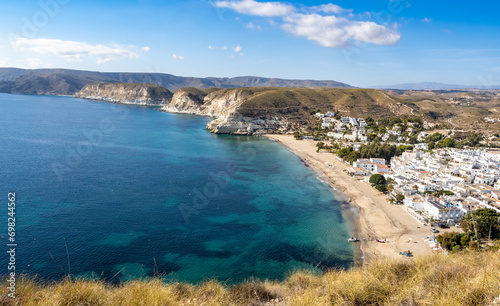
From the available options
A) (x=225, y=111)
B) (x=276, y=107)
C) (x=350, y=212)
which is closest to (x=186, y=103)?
(x=225, y=111)

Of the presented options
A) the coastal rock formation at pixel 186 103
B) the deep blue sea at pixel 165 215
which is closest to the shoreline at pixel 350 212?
the deep blue sea at pixel 165 215

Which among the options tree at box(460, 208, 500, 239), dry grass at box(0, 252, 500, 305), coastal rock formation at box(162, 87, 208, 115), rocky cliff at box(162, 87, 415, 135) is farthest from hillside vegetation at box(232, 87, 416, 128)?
dry grass at box(0, 252, 500, 305)

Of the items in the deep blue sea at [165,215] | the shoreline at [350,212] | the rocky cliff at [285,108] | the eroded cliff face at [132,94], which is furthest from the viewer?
the eroded cliff face at [132,94]

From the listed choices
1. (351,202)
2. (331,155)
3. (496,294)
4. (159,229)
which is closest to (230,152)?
(331,155)

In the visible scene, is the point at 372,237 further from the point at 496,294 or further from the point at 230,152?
the point at 230,152

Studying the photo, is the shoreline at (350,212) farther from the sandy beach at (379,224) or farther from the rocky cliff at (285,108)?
the rocky cliff at (285,108)

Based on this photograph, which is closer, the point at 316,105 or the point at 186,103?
the point at 316,105

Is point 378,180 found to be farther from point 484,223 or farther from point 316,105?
point 316,105
